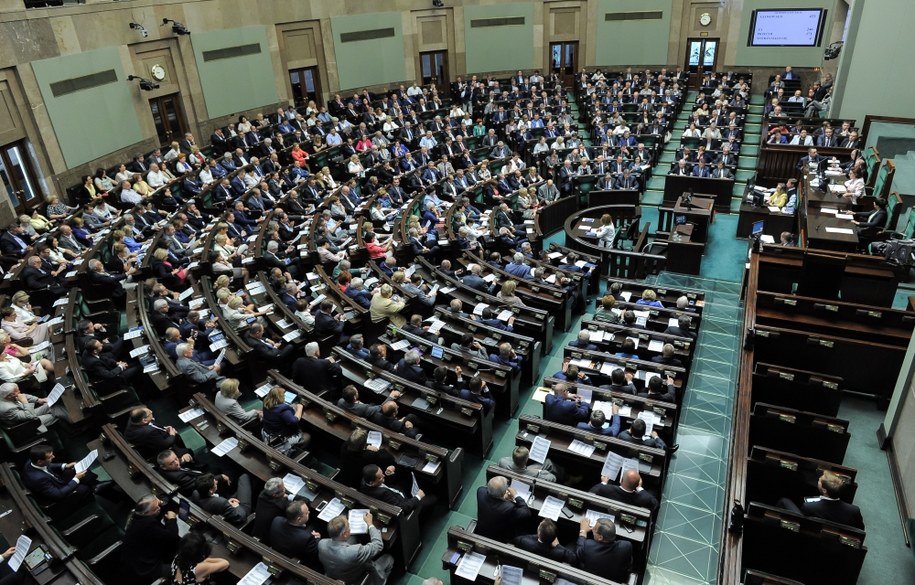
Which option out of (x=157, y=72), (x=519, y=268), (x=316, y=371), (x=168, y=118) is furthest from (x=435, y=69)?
(x=316, y=371)

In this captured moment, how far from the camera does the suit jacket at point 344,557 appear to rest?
486 centimetres

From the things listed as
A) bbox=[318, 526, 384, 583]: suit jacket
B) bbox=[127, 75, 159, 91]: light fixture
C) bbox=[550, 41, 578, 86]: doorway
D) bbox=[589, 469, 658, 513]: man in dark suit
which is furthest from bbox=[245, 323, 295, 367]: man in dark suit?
bbox=[550, 41, 578, 86]: doorway

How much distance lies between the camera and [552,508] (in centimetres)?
543

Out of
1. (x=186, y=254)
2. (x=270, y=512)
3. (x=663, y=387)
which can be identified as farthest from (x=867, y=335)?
(x=186, y=254)

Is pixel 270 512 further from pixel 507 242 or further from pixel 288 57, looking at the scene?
pixel 288 57

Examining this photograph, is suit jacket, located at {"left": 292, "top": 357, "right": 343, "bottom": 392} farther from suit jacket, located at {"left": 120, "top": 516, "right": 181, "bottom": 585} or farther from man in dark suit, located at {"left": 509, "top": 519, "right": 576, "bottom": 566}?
man in dark suit, located at {"left": 509, "top": 519, "right": 576, "bottom": 566}

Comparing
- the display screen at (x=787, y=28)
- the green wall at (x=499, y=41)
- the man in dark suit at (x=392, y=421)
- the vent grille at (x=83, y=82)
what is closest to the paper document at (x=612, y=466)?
the man in dark suit at (x=392, y=421)

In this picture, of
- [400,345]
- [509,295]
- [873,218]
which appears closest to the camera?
[400,345]

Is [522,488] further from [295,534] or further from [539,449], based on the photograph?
[295,534]

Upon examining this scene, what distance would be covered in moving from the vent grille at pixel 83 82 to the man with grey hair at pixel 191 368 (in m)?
10.1

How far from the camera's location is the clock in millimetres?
16719

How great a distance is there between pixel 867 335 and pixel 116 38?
17.3 metres

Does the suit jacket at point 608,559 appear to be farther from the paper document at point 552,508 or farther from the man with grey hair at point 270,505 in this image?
the man with grey hair at point 270,505

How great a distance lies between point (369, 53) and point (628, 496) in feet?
66.4
